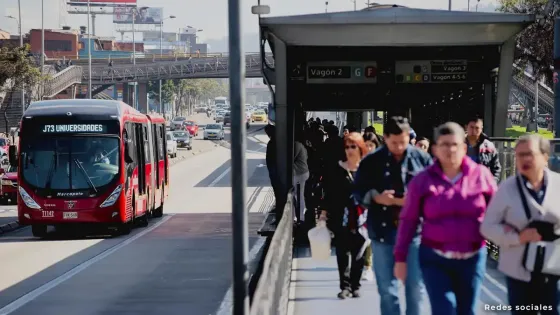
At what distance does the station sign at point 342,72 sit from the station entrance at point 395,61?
2 cm

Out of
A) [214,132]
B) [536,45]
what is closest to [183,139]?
[214,132]

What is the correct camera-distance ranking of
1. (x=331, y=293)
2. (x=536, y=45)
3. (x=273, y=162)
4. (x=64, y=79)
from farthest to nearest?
(x=64, y=79) → (x=536, y=45) → (x=273, y=162) → (x=331, y=293)

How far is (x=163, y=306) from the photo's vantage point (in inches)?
628

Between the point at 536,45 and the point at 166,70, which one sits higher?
the point at 536,45

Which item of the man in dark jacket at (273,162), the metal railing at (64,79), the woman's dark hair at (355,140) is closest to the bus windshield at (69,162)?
the man in dark jacket at (273,162)

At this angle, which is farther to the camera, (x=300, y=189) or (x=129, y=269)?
(x=300, y=189)

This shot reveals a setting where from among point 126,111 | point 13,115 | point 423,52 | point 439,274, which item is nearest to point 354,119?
point 126,111

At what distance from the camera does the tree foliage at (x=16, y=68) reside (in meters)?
55.6

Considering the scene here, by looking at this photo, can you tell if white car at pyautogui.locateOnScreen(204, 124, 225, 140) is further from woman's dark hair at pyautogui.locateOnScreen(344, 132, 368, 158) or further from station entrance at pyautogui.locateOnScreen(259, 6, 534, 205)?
woman's dark hair at pyautogui.locateOnScreen(344, 132, 368, 158)

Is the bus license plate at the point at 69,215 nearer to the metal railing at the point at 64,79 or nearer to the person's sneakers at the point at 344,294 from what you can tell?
the person's sneakers at the point at 344,294

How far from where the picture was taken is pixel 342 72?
20641 millimetres

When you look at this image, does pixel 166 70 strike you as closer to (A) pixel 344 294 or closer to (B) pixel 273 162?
(B) pixel 273 162

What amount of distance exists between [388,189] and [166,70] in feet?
378

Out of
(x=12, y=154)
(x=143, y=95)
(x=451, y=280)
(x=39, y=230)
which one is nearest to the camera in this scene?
(x=451, y=280)
